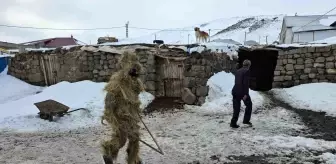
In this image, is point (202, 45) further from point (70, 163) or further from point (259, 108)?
point (70, 163)

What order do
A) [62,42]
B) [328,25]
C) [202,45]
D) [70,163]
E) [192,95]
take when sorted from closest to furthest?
[70,163]
[192,95]
[202,45]
[328,25]
[62,42]

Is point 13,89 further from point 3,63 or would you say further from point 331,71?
point 331,71

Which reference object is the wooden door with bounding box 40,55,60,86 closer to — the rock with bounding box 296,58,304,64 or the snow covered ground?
the snow covered ground

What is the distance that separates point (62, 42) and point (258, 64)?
1784 centimetres

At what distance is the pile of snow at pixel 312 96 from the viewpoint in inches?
389

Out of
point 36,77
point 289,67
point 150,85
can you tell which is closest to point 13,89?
point 36,77

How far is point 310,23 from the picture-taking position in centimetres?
2069

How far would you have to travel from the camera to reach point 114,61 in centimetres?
1212

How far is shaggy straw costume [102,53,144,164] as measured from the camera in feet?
15.9

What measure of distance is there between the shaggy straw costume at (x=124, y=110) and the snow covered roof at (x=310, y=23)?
1727cm

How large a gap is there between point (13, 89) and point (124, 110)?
9.55 meters

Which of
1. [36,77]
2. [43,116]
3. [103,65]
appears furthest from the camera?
[36,77]

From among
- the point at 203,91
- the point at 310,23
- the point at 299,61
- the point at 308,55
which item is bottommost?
the point at 203,91

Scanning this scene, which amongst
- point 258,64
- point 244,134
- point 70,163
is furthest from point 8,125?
point 258,64
